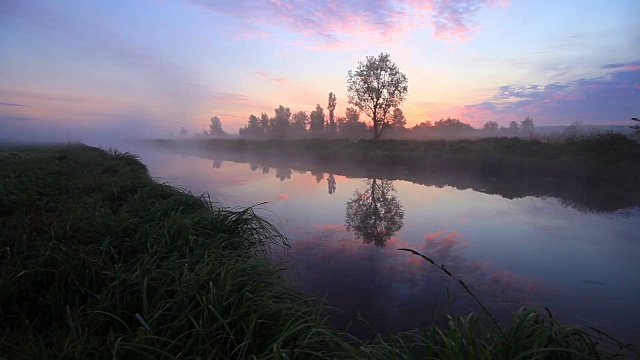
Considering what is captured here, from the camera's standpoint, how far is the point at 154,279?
3459 millimetres

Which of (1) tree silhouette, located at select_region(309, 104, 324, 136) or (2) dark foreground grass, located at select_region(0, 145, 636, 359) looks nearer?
(2) dark foreground grass, located at select_region(0, 145, 636, 359)

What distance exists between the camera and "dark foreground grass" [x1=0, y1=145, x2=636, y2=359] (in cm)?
238

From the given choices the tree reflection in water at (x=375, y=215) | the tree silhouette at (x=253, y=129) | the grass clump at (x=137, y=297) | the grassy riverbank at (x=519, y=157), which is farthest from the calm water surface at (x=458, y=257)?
the tree silhouette at (x=253, y=129)

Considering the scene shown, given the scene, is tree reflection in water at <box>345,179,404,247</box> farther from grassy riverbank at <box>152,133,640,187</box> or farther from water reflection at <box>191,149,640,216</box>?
grassy riverbank at <box>152,133,640,187</box>

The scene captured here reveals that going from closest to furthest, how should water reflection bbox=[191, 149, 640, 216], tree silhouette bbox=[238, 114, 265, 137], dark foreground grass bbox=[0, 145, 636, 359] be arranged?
dark foreground grass bbox=[0, 145, 636, 359] → water reflection bbox=[191, 149, 640, 216] → tree silhouette bbox=[238, 114, 265, 137]

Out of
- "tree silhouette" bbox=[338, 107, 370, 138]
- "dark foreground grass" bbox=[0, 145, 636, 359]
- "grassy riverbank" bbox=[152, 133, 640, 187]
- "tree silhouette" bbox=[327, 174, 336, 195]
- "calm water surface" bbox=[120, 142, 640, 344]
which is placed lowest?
"calm water surface" bbox=[120, 142, 640, 344]

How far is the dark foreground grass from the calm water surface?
2.13ft

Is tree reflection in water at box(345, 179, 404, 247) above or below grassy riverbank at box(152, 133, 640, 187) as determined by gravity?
below

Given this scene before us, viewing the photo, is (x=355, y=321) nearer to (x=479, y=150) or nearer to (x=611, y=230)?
(x=611, y=230)

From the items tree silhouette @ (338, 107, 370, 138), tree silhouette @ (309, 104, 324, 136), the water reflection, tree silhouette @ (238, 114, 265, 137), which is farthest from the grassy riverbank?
tree silhouette @ (238, 114, 265, 137)

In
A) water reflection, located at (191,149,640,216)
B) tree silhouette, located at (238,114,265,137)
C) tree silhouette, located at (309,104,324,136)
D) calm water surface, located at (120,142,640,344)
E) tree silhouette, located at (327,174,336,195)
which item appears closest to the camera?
calm water surface, located at (120,142,640,344)

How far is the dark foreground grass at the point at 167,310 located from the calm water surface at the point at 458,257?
650mm

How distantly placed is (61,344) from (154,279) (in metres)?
1.15

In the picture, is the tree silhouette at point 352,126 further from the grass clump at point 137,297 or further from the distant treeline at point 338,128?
the grass clump at point 137,297
